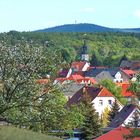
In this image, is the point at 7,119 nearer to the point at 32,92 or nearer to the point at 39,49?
the point at 32,92

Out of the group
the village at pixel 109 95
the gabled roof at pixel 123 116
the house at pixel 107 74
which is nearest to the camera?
the village at pixel 109 95

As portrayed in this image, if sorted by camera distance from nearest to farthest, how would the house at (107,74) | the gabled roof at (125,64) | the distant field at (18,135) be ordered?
the distant field at (18,135) < the house at (107,74) < the gabled roof at (125,64)

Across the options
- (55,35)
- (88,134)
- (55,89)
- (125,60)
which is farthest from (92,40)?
(55,89)

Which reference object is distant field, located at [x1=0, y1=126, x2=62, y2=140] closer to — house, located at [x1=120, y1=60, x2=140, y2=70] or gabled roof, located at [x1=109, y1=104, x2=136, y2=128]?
gabled roof, located at [x1=109, y1=104, x2=136, y2=128]

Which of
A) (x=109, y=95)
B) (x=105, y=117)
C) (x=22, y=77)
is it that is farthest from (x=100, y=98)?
(x=22, y=77)

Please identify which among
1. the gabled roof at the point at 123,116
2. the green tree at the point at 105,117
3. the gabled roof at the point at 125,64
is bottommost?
the gabled roof at the point at 125,64

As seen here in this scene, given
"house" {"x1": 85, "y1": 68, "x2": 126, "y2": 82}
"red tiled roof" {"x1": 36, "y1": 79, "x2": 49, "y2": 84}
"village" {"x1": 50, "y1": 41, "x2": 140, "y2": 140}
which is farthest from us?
"house" {"x1": 85, "y1": 68, "x2": 126, "y2": 82}

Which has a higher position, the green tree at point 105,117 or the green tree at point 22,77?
the green tree at point 22,77

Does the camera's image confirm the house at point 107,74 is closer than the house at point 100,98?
No

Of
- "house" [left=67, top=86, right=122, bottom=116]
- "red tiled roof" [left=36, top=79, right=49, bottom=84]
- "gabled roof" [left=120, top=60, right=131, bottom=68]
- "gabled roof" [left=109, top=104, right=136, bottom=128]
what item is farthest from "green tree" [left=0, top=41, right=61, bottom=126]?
"gabled roof" [left=120, top=60, right=131, bottom=68]

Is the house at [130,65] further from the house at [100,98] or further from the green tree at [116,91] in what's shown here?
the house at [100,98]

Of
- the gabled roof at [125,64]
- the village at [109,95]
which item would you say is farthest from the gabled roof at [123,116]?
the gabled roof at [125,64]

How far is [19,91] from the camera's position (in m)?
12.3

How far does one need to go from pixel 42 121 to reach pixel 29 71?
114cm
